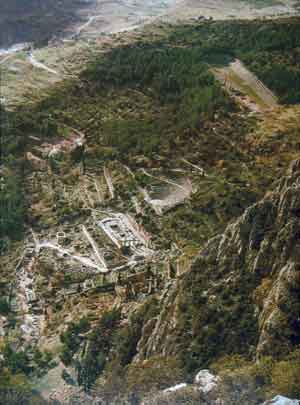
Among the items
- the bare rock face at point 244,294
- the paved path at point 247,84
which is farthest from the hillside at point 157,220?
the paved path at point 247,84

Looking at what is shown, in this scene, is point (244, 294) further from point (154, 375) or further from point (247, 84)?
point (247, 84)

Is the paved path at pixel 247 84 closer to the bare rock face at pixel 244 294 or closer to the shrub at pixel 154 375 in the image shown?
the bare rock face at pixel 244 294

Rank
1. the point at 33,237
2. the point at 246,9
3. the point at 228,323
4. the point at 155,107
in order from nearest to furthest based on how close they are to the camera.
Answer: the point at 228,323, the point at 33,237, the point at 155,107, the point at 246,9

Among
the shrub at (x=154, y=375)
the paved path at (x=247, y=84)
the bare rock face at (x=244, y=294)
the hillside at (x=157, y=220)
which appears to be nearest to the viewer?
the bare rock face at (x=244, y=294)

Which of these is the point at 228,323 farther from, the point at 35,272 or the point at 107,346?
the point at 35,272

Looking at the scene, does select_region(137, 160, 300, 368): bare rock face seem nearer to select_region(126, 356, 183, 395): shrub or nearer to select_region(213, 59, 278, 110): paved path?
select_region(126, 356, 183, 395): shrub

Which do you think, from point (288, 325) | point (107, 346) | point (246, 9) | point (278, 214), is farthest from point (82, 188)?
point (246, 9)

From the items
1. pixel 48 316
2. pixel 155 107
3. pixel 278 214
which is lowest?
pixel 48 316
